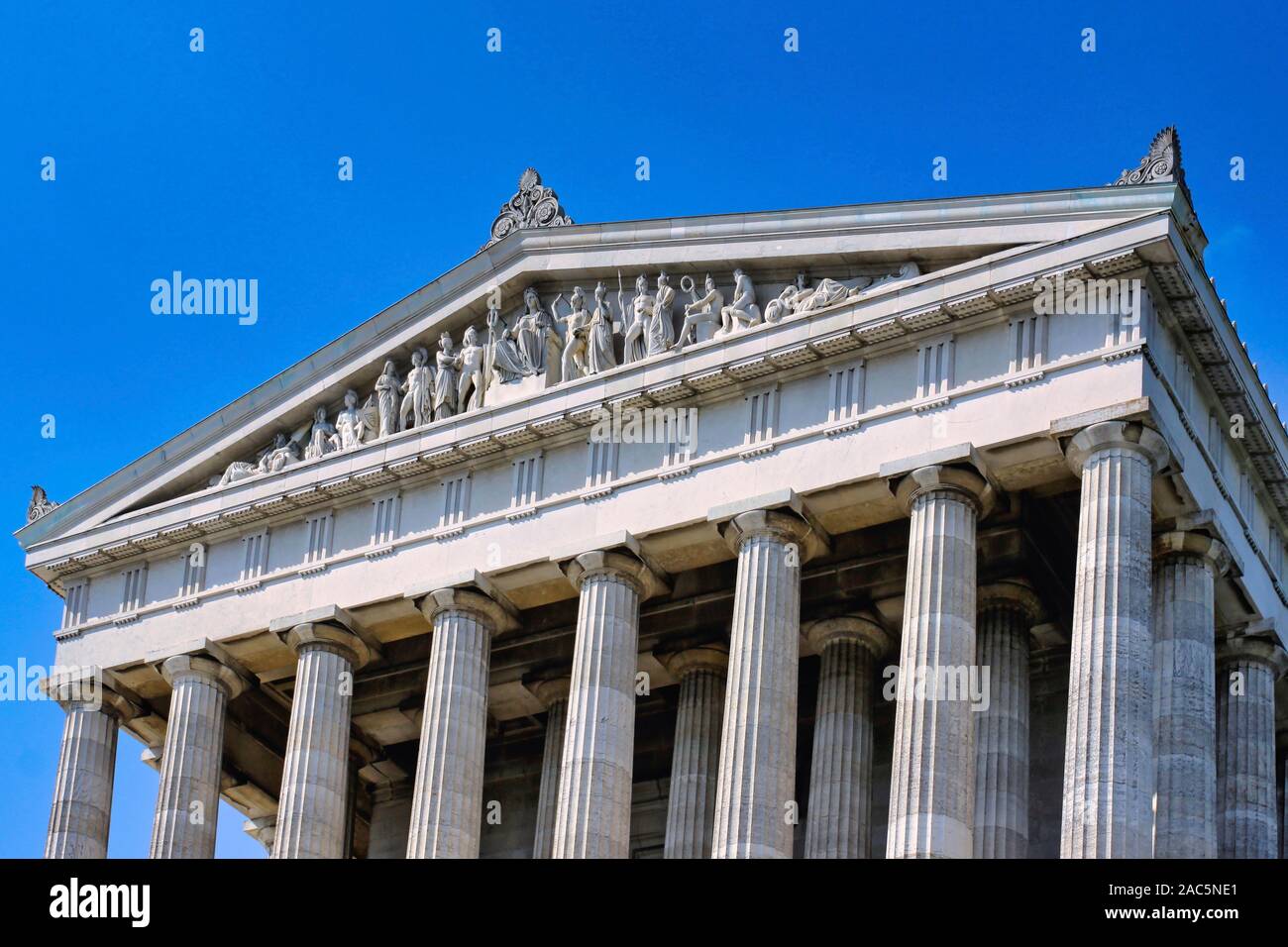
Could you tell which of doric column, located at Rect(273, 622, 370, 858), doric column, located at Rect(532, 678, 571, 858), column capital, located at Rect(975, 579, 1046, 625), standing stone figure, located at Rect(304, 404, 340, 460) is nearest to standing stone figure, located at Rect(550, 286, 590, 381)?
standing stone figure, located at Rect(304, 404, 340, 460)

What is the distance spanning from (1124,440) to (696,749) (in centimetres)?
1314

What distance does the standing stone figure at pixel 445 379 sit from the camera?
199ft

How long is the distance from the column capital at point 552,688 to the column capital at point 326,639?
14.7 feet

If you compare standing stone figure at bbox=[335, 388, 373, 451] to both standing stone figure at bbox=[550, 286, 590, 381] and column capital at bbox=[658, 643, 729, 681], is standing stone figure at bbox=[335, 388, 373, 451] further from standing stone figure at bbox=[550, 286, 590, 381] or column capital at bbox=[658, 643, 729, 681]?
column capital at bbox=[658, 643, 729, 681]

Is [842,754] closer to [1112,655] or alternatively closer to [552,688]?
[552,688]

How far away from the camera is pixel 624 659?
185 ft

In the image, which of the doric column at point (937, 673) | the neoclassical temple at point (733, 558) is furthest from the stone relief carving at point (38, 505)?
the doric column at point (937, 673)

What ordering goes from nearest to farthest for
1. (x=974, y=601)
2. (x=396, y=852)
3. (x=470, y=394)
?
(x=974, y=601)
(x=470, y=394)
(x=396, y=852)

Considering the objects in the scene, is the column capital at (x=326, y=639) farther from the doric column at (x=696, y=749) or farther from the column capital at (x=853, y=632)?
the column capital at (x=853, y=632)

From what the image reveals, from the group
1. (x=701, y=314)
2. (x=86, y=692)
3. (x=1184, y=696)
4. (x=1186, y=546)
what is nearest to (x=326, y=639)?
(x=86, y=692)

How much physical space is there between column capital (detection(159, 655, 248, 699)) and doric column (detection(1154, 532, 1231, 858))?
2093 cm
